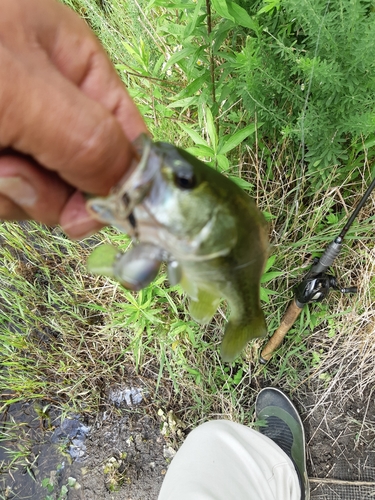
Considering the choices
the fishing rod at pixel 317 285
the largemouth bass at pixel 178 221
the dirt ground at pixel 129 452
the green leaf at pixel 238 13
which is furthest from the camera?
the dirt ground at pixel 129 452

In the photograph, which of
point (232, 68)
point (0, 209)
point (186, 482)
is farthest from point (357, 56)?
point (186, 482)

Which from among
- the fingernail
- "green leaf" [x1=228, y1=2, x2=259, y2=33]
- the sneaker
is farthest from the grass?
the fingernail

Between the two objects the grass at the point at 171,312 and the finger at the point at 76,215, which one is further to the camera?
the grass at the point at 171,312

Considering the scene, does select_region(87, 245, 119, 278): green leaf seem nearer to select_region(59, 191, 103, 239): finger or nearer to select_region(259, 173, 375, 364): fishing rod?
select_region(59, 191, 103, 239): finger

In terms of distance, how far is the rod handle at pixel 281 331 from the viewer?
2.23 m

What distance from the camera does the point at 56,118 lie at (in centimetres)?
80

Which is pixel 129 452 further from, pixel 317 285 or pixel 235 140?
pixel 235 140

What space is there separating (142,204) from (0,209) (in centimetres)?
47

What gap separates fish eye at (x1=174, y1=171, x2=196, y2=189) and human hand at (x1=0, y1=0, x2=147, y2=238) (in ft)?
0.43

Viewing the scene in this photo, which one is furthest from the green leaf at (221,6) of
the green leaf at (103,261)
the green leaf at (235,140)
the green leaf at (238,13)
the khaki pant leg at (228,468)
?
the khaki pant leg at (228,468)

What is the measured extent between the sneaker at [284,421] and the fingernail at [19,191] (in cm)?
221

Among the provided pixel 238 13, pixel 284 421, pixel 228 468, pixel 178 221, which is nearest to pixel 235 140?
pixel 238 13

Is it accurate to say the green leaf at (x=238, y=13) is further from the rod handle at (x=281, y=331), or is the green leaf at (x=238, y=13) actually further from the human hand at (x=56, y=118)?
the rod handle at (x=281, y=331)

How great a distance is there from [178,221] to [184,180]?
0.34 ft
